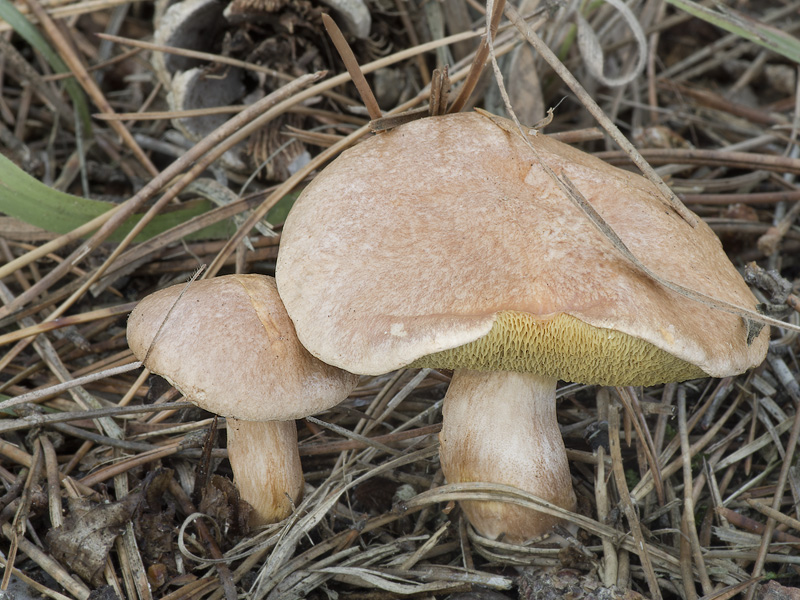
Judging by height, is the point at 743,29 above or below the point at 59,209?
above

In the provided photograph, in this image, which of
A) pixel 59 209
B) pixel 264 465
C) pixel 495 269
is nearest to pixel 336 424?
pixel 264 465

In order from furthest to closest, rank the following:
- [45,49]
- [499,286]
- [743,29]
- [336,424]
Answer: [45,49], [743,29], [336,424], [499,286]

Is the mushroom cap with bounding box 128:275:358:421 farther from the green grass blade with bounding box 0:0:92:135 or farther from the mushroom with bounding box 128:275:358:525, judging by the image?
the green grass blade with bounding box 0:0:92:135

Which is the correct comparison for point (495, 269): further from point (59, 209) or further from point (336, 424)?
point (59, 209)

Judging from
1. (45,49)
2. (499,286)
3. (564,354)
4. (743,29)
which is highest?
(45,49)

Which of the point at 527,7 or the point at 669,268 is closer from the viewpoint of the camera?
the point at 669,268

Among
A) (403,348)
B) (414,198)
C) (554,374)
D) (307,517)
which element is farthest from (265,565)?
(414,198)

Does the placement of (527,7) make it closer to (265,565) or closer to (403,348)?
(403,348)
